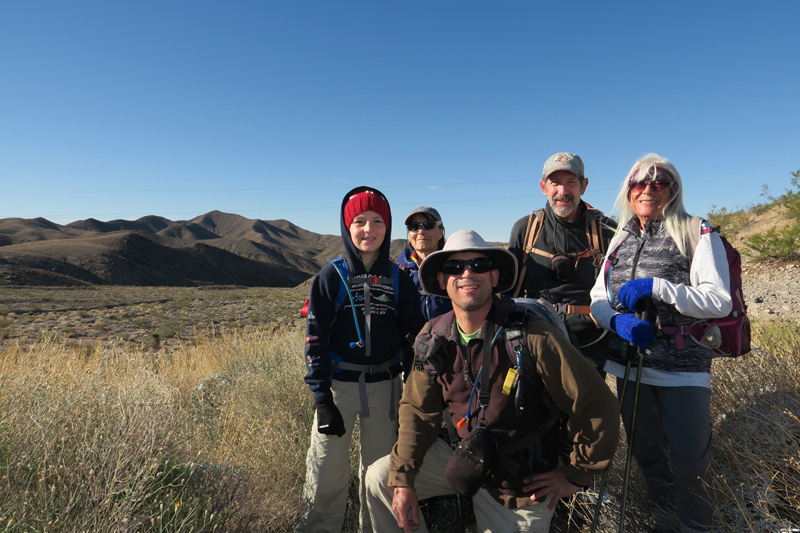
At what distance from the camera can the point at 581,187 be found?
2934 millimetres

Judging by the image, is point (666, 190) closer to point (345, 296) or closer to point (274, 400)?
point (345, 296)

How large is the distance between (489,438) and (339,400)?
3.59ft

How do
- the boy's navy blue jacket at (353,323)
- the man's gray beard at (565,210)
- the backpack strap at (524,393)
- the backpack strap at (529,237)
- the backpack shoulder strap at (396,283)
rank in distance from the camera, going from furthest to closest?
the backpack strap at (529,237) < the man's gray beard at (565,210) < the backpack shoulder strap at (396,283) < the boy's navy blue jacket at (353,323) < the backpack strap at (524,393)

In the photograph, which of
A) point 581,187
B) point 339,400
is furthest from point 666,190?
point 339,400

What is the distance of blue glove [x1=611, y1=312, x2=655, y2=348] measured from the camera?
6.83ft

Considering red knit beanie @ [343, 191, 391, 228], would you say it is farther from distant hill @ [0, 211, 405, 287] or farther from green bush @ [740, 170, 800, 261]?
distant hill @ [0, 211, 405, 287]

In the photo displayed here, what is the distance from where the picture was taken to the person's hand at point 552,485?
184 centimetres

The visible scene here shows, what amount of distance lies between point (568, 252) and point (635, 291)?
2.67 feet

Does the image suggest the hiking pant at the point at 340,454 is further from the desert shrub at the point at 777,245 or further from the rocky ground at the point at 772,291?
the desert shrub at the point at 777,245

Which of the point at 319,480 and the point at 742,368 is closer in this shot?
the point at 319,480

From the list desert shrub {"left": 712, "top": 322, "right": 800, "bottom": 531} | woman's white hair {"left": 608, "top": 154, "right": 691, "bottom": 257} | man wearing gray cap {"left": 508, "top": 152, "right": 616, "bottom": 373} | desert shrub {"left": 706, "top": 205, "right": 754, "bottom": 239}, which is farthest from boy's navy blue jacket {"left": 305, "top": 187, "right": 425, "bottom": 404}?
desert shrub {"left": 706, "top": 205, "right": 754, "bottom": 239}

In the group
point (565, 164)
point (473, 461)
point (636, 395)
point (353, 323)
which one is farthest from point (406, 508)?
point (565, 164)

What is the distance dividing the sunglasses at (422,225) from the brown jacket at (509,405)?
1.81 meters

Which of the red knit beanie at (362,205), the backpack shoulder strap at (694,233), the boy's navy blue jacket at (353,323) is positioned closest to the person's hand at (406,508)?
the boy's navy blue jacket at (353,323)
